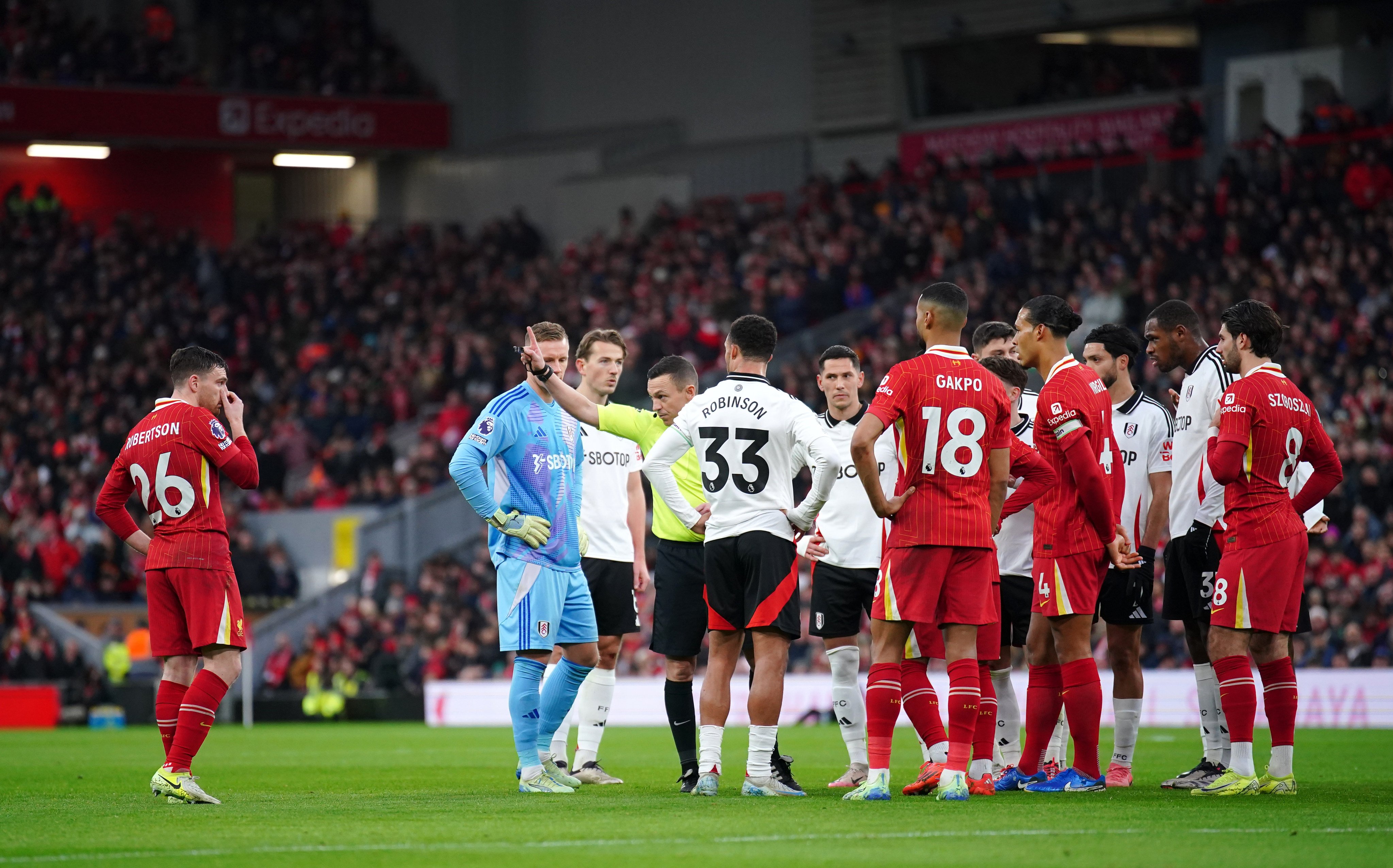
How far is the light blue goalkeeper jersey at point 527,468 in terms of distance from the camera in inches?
405

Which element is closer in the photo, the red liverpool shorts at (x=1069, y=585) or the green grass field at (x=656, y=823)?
the green grass field at (x=656, y=823)

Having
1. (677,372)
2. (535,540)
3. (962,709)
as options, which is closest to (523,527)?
(535,540)

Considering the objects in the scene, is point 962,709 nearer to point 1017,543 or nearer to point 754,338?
point 1017,543

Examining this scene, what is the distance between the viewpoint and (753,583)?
9789 mm

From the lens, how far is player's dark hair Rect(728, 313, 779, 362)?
32.3 ft

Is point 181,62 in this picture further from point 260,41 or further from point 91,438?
point 91,438

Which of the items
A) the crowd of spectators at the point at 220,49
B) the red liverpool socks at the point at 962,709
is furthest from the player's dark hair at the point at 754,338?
the crowd of spectators at the point at 220,49

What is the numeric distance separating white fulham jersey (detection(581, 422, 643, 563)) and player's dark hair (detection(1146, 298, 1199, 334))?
354cm

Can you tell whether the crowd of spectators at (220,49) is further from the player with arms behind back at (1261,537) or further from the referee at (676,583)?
the player with arms behind back at (1261,537)

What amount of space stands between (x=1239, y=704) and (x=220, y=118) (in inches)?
1402

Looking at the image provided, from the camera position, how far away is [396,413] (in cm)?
3484

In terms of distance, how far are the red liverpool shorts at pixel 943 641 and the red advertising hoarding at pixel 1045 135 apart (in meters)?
22.4

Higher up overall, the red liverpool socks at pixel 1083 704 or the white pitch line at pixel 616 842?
the red liverpool socks at pixel 1083 704

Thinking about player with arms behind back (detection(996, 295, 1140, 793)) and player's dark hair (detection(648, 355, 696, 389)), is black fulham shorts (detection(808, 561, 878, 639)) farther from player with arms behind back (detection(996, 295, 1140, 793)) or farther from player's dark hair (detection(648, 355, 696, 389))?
player's dark hair (detection(648, 355, 696, 389))
